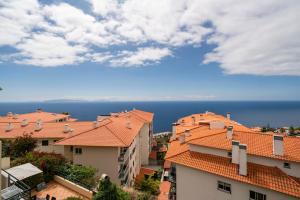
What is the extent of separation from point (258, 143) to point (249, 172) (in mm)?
4257

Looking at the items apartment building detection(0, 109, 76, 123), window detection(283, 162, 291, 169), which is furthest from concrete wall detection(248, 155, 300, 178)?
apartment building detection(0, 109, 76, 123)

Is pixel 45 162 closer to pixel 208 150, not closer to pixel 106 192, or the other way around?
pixel 106 192

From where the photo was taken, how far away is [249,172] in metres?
19.9

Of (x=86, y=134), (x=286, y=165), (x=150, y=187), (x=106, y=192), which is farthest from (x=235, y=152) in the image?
(x=86, y=134)

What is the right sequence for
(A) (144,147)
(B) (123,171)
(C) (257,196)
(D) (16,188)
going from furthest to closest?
(A) (144,147) < (B) (123,171) < (C) (257,196) < (D) (16,188)

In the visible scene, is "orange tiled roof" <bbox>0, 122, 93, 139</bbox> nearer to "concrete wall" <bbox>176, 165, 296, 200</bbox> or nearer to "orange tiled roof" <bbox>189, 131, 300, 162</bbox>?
"concrete wall" <bbox>176, 165, 296, 200</bbox>

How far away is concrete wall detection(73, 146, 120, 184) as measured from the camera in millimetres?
29594

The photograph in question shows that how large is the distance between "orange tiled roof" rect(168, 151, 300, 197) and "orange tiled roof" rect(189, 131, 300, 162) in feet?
3.97

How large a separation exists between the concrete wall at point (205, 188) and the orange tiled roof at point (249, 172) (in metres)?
0.52

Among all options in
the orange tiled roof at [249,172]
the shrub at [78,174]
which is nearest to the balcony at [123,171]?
the shrub at [78,174]

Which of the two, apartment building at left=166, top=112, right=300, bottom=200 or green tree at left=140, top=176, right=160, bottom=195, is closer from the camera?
apartment building at left=166, top=112, right=300, bottom=200

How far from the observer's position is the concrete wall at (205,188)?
61.7 feet

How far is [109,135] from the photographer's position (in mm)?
31953

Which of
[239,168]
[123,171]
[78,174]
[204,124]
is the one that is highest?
[204,124]
